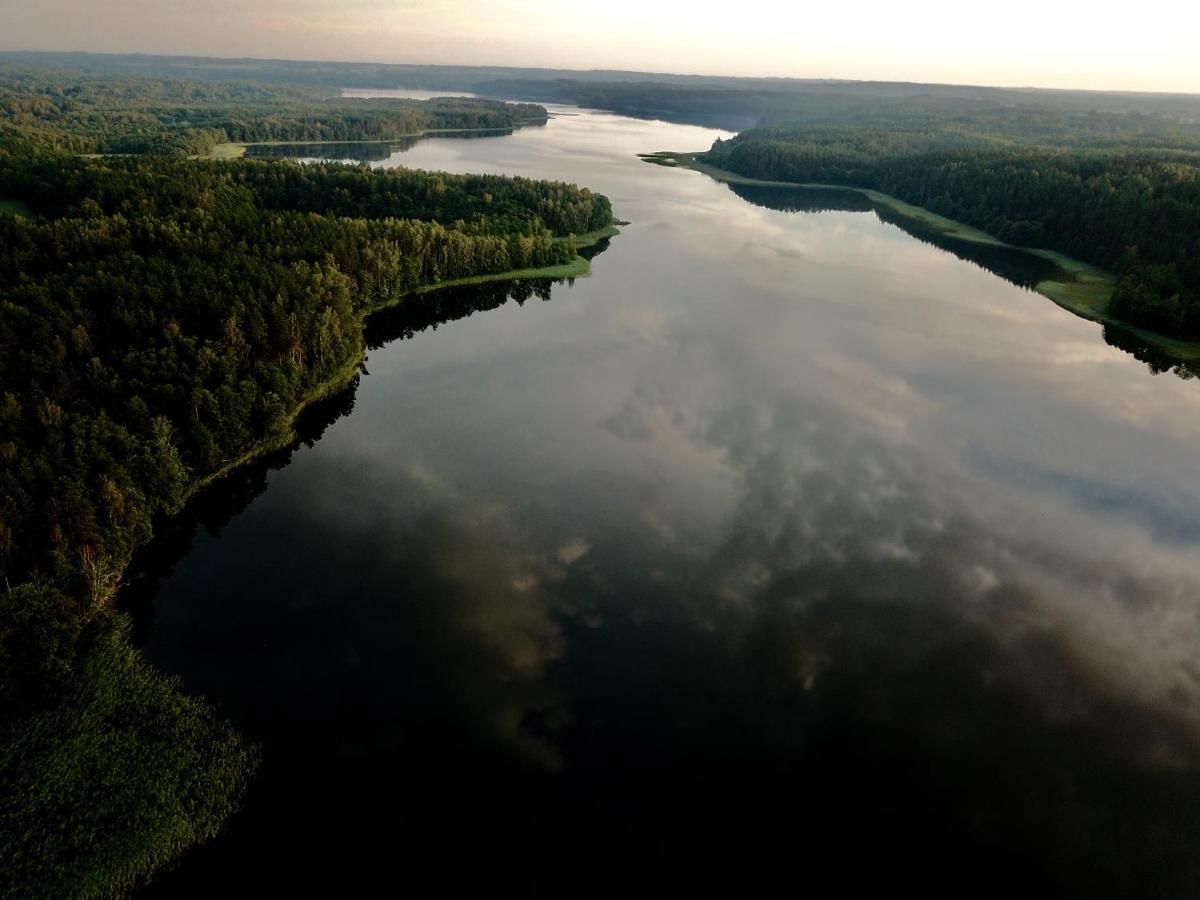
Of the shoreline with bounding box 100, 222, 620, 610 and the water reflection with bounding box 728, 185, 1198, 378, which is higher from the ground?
the water reflection with bounding box 728, 185, 1198, 378

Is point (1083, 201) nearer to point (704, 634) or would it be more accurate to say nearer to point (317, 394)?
point (704, 634)

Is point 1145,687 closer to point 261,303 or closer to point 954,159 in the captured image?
point 261,303

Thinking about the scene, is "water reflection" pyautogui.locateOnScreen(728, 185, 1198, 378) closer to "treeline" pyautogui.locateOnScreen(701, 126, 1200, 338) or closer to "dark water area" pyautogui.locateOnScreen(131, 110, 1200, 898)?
"treeline" pyautogui.locateOnScreen(701, 126, 1200, 338)

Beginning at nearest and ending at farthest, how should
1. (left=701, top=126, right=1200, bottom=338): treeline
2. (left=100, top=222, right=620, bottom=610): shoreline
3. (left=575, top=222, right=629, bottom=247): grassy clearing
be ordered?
(left=100, top=222, right=620, bottom=610): shoreline, (left=701, top=126, right=1200, bottom=338): treeline, (left=575, top=222, right=629, bottom=247): grassy clearing

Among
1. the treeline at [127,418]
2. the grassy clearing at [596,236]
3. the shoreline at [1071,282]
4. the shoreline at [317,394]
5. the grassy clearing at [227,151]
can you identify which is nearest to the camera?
the treeline at [127,418]

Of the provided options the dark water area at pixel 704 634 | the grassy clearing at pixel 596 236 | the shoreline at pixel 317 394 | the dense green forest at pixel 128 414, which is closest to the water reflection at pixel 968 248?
the dark water area at pixel 704 634

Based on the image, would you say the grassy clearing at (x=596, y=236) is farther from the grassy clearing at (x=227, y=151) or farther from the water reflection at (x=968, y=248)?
the grassy clearing at (x=227, y=151)

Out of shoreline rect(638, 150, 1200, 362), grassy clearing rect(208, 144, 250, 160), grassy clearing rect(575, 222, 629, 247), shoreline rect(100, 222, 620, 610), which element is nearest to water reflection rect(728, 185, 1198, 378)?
shoreline rect(638, 150, 1200, 362)
